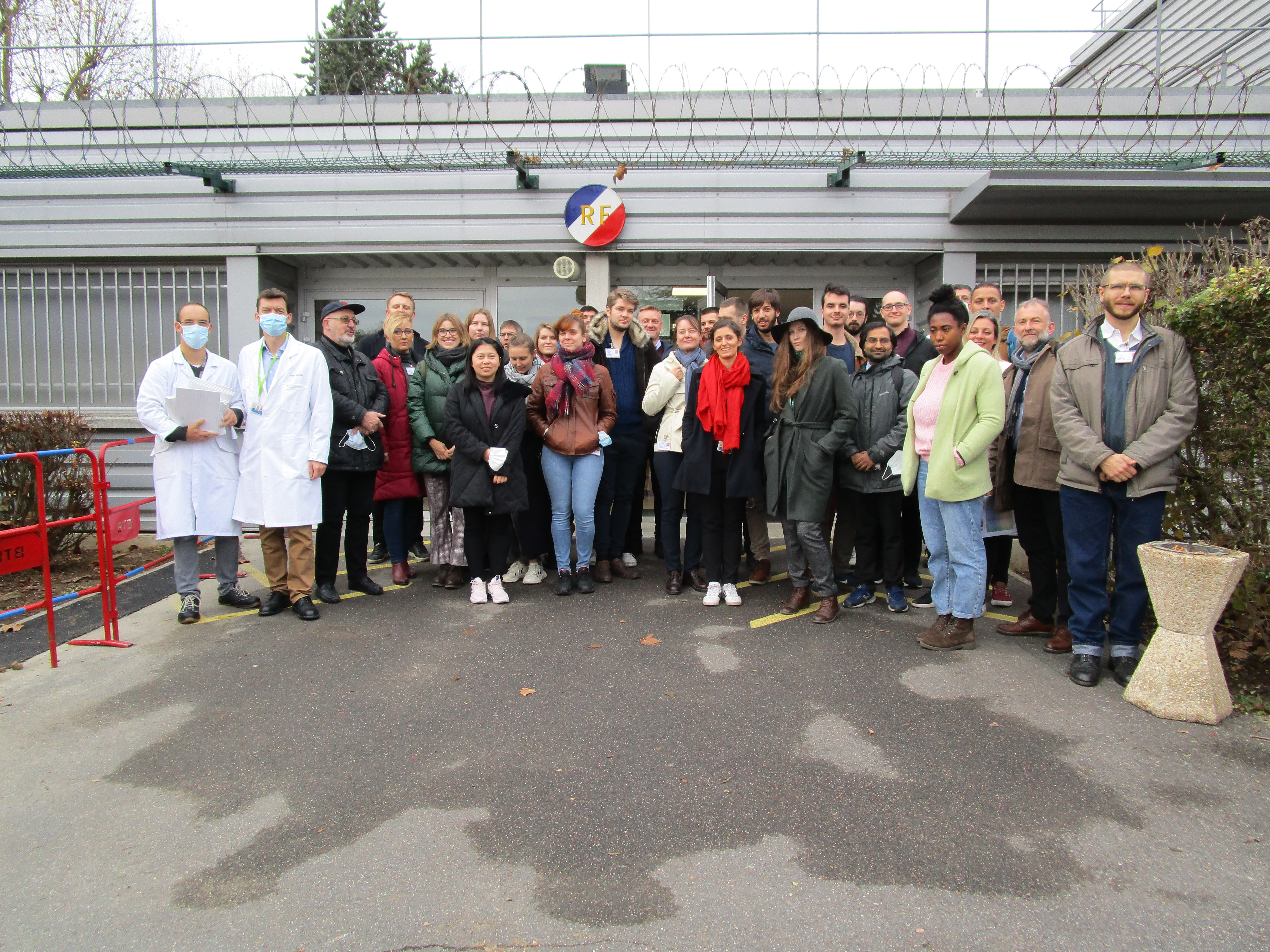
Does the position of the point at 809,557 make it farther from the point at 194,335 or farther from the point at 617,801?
the point at 194,335

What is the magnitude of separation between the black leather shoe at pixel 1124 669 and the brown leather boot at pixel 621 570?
136 inches

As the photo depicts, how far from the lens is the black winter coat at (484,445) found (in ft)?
18.5

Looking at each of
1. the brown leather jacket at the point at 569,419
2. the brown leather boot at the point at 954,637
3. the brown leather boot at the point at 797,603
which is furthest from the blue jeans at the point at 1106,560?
the brown leather jacket at the point at 569,419

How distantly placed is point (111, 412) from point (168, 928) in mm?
8638

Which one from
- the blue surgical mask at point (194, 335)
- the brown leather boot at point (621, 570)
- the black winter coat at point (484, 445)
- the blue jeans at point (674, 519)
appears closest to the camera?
the blue surgical mask at point (194, 335)

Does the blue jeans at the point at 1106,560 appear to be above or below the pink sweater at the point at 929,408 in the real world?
below

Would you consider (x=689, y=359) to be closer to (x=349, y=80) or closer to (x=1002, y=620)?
(x=1002, y=620)

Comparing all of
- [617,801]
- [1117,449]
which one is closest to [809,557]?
[1117,449]

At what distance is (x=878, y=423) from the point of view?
5.34 metres

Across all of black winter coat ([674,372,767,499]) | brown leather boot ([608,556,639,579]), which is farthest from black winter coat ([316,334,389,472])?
black winter coat ([674,372,767,499])

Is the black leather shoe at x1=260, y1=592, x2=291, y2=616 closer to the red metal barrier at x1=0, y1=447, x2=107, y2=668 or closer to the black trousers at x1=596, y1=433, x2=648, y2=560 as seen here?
the red metal barrier at x1=0, y1=447, x2=107, y2=668

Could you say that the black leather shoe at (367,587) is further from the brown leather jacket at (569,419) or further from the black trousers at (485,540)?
the brown leather jacket at (569,419)

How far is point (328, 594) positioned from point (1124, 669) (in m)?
5.25

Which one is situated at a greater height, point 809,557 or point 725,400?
point 725,400
